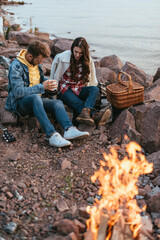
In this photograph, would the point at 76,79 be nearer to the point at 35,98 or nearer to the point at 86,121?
the point at 86,121

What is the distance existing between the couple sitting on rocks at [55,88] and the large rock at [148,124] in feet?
1.96

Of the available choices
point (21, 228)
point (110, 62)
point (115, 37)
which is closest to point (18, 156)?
point (21, 228)

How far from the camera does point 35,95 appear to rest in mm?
4441

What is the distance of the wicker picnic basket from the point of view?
4954mm

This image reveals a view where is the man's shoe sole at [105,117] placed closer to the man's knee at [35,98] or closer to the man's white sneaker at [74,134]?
the man's white sneaker at [74,134]

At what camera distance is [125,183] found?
3363 millimetres

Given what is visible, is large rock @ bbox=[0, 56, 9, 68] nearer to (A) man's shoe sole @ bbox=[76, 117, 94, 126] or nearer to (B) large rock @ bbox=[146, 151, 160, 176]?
(A) man's shoe sole @ bbox=[76, 117, 94, 126]

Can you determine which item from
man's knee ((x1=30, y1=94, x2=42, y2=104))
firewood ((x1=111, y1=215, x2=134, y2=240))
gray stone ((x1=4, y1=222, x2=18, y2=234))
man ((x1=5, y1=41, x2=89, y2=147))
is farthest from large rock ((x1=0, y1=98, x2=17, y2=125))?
firewood ((x1=111, y1=215, x2=134, y2=240))

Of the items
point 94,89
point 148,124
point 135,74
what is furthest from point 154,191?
point 135,74

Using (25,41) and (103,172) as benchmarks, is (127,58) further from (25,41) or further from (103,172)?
(103,172)

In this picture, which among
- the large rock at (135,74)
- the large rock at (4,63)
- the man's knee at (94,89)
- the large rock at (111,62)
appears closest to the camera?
the man's knee at (94,89)

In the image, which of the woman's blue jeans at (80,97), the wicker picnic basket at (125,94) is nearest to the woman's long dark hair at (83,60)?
the woman's blue jeans at (80,97)

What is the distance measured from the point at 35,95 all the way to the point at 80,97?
3.69ft

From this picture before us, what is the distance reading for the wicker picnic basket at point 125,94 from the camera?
195 inches
